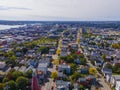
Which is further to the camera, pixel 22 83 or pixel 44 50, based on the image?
pixel 44 50

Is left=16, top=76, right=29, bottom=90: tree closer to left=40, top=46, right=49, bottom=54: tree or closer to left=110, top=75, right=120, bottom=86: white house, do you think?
left=110, top=75, right=120, bottom=86: white house

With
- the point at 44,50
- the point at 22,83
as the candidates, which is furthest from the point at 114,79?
the point at 44,50

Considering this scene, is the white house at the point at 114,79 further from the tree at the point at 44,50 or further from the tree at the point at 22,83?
the tree at the point at 44,50

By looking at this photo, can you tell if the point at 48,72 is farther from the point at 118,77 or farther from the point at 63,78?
the point at 118,77

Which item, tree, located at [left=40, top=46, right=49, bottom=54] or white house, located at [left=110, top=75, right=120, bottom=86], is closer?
white house, located at [left=110, top=75, right=120, bottom=86]

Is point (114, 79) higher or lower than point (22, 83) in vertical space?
lower

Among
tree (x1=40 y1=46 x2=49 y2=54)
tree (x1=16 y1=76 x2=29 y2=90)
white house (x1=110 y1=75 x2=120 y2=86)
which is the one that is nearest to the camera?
tree (x1=16 y1=76 x2=29 y2=90)

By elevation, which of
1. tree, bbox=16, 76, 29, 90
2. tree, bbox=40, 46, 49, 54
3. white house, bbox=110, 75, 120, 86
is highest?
tree, bbox=16, 76, 29, 90

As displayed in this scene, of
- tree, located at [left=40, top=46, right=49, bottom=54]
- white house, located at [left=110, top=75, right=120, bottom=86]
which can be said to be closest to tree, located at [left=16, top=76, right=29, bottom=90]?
white house, located at [left=110, top=75, right=120, bottom=86]

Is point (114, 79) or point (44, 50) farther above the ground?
point (114, 79)

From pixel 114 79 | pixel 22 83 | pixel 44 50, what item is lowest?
pixel 44 50

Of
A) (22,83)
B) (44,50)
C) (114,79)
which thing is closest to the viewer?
(22,83)

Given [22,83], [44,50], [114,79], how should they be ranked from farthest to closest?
[44,50] → [114,79] → [22,83]

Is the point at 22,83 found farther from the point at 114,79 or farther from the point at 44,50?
the point at 44,50
